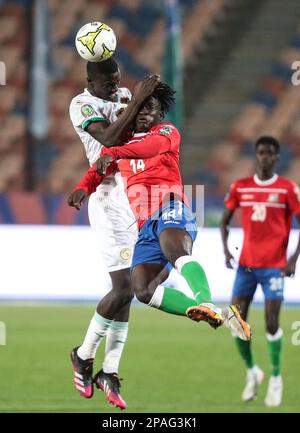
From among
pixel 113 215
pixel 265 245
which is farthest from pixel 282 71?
pixel 113 215

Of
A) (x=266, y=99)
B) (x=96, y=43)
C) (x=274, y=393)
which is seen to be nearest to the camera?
(x=96, y=43)

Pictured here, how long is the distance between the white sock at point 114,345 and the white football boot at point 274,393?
6.60 ft

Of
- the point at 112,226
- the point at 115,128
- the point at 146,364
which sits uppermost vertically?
the point at 115,128

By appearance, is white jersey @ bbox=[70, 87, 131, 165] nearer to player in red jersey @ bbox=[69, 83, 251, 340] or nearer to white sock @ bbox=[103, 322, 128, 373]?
player in red jersey @ bbox=[69, 83, 251, 340]

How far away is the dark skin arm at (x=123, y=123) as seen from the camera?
22.8ft

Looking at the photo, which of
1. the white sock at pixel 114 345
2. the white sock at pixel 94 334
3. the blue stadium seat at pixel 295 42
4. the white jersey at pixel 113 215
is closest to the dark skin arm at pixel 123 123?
the white jersey at pixel 113 215

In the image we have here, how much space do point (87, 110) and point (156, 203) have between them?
77 centimetres

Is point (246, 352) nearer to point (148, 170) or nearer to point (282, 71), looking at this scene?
point (148, 170)

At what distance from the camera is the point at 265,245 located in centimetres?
1003

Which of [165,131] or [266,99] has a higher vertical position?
[165,131]

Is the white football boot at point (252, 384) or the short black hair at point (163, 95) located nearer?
the short black hair at point (163, 95)

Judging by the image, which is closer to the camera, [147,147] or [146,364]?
[147,147]

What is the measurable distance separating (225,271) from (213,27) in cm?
889

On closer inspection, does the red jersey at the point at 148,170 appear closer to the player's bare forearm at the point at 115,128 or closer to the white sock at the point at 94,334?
the player's bare forearm at the point at 115,128
